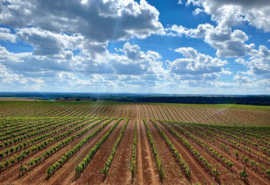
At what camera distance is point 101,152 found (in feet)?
92.2

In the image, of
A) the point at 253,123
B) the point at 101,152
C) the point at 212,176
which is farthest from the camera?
the point at 253,123

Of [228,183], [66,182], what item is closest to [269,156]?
[228,183]

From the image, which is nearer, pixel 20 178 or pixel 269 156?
pixel 20 178

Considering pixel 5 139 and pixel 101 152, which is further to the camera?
pixel 5 139

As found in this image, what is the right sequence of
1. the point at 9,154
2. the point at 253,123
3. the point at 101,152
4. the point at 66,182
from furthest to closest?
the point at 253,123
the point at 101,152
the point at 9,154
the point at 66,182

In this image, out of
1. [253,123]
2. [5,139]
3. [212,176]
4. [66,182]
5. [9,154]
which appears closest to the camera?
[66,182]

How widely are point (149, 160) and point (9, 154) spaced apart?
70.3 feet

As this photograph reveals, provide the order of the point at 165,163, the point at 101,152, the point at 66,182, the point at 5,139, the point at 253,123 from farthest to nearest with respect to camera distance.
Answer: the point at 253,123 → the point at 5,139 → the point at 101,152 → the point at 165,163 → the point at 66,182

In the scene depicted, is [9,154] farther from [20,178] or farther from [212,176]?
[212,176]

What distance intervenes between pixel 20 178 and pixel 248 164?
30.0 m

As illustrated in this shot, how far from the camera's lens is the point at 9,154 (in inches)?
1016

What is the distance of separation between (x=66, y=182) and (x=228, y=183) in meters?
18.0

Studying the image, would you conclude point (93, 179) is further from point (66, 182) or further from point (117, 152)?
point (117, 152)

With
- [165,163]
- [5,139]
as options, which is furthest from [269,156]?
[5,139]
